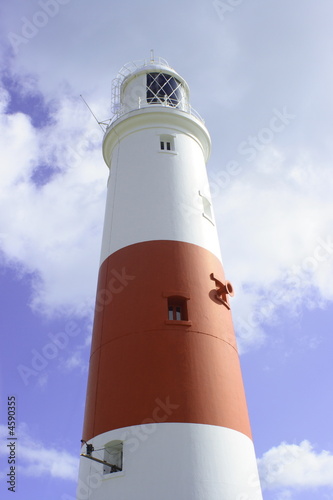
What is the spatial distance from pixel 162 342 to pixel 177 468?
2.76m

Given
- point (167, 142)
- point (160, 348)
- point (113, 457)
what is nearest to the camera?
point (113, 457)

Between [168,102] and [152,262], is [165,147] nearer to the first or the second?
[168,102]

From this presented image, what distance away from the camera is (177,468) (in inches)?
364

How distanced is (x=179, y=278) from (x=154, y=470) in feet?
15.4

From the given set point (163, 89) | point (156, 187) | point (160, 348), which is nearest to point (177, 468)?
point (160, 348)

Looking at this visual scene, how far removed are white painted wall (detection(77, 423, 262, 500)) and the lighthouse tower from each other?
21 millimetres

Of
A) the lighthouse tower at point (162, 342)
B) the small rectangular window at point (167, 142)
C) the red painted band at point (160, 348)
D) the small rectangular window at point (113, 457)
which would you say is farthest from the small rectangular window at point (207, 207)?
the small rectangular window at point (113, 457)

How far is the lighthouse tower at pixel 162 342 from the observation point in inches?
375

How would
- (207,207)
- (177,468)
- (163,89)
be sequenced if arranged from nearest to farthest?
(177,468), (207,207), (163,89)

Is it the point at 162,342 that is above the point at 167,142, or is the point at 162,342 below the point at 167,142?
below

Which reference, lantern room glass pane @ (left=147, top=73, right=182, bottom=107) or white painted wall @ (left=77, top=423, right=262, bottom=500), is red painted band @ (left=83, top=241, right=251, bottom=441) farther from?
lantern room glass pane @ (left=147, top=73, right=182, bottom=107)

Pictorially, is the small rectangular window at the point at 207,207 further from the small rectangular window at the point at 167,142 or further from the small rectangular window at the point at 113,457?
the small rectangular window at the point at 113,457

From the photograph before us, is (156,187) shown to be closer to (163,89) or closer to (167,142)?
(167,142)

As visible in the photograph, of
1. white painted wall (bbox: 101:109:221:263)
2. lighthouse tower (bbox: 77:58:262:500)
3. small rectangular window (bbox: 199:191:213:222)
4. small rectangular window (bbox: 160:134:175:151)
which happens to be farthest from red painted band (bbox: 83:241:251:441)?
small rectangular window (bbox: 160:134:175:151)
